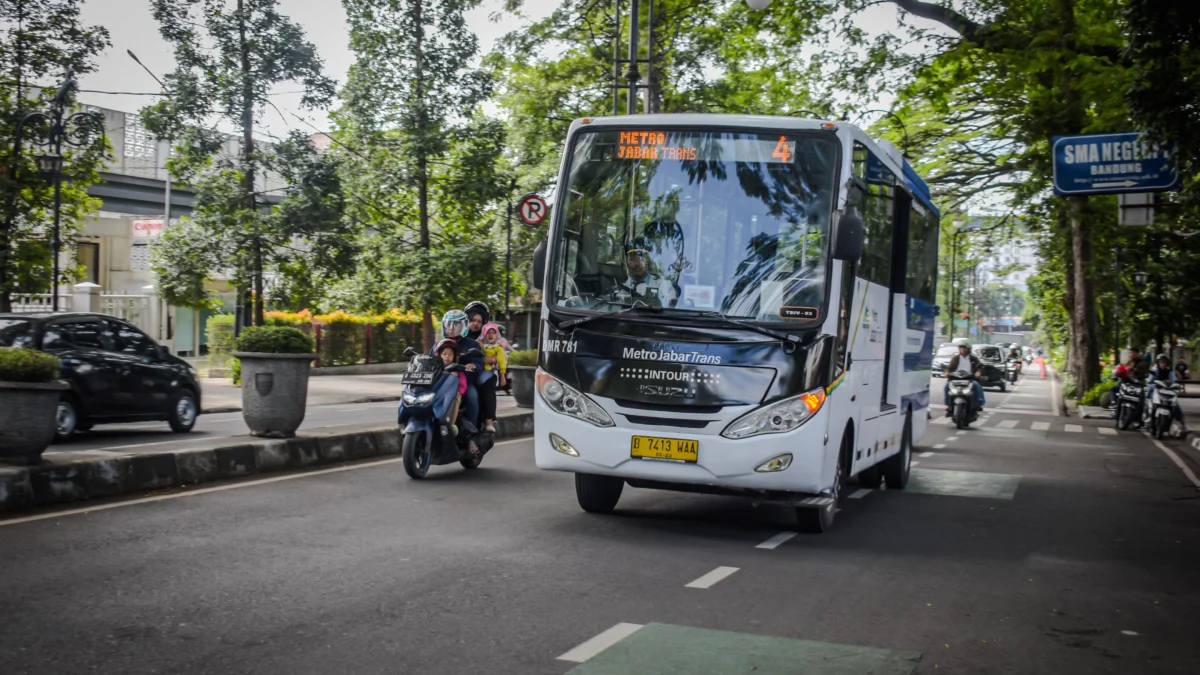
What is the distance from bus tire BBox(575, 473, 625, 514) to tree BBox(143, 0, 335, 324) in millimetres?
17415

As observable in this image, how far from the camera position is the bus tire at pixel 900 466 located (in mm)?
13305

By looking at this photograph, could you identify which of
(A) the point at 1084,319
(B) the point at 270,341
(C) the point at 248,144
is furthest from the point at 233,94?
(A) the point at 1084,319

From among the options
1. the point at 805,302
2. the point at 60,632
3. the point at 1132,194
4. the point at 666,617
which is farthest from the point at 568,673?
the point at 1132,194

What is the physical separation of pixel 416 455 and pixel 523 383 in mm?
10855

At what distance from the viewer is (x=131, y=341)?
16.4 m

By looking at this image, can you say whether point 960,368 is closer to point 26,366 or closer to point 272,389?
point 272,389

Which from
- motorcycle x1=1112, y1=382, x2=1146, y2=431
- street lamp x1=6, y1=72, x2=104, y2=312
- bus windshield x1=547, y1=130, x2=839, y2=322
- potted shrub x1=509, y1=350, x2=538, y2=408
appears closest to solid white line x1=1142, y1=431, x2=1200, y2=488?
motorcycle x1=1112, y1=382, x2=1146, y2=431

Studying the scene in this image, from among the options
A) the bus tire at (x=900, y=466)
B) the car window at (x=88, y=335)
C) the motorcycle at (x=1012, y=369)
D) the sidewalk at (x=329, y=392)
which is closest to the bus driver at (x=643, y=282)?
the bus tire at (x=900, y=466)

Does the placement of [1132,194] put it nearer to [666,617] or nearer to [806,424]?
[806,424]

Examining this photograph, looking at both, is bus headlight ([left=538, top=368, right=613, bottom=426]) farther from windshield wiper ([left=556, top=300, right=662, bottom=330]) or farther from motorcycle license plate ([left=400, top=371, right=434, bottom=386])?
motorcycle license plate ([left=400, top=371, right=434, bottom=386])

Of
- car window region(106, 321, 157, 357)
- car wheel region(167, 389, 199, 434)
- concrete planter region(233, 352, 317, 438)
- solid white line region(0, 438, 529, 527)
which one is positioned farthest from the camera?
car wheel region(167, 389, 199, 434)

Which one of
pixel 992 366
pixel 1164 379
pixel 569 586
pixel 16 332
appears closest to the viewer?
pixel 569 586

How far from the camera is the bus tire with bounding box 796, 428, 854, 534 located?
955 cm

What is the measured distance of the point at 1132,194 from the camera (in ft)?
69.0
